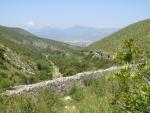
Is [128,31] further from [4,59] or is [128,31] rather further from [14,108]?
[14,108]

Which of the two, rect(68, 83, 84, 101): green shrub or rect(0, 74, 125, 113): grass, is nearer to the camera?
rect(0, 74, 125, 113): grass

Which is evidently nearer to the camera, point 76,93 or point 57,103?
point 57,103

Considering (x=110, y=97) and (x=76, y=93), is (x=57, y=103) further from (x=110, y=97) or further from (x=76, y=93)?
(x=110, y=97)

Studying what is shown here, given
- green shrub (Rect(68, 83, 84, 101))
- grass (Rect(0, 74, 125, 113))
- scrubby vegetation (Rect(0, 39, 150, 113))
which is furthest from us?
green shrub (Rect(68, 83, 84, 101))

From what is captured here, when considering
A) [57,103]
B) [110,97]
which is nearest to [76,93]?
[57,103]

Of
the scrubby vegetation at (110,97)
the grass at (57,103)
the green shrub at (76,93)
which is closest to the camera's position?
the scrubby vegetation at (110,97)

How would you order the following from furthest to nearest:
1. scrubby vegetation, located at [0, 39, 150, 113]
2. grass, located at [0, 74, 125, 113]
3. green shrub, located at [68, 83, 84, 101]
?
green shrub, located at [68, 83, 84, 101], grass, located at [0, 74, 125, 113], scrubby vegetation, located at [0, 39, 150, 113]

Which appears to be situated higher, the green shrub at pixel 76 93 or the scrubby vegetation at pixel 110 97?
the scrubby vegetation at pixel 110 97

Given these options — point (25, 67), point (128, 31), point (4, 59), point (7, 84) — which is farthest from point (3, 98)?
point (128, 31)

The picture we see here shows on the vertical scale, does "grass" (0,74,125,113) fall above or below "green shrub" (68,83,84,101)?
above

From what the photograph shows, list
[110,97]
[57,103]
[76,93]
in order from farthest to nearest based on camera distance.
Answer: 1. [76,93]
2. [57,103]
3. [110,97]

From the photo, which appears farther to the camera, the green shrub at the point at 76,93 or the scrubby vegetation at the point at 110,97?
the green shrub at the point at 76,93

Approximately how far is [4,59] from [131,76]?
33.4 m

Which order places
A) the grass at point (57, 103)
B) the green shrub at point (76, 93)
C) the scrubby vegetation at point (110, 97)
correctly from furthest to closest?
the green shrub at point (76, 93), the grass at point (57, 103), the scrubby vegetation at point (110, 97)
